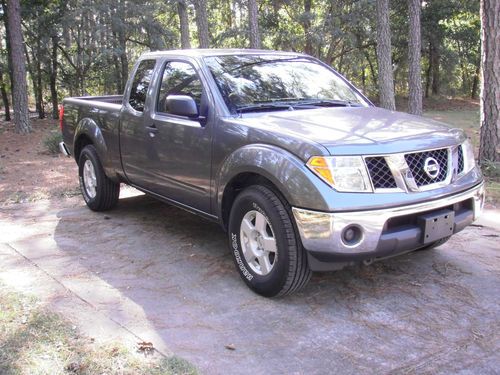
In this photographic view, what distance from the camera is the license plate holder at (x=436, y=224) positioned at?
139 inches

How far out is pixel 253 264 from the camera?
13.2 ft

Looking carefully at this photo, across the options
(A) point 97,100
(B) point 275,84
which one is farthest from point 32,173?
(B) point 275,84

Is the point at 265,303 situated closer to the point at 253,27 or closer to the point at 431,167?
the point at 431,167

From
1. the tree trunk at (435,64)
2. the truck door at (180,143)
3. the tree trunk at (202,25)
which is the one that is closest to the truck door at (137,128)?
the truck door at (180,143)

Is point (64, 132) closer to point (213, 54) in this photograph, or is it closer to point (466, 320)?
point (213, 54)

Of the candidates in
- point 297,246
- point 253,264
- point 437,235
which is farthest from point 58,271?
point 437,235

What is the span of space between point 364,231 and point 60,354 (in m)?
2.02

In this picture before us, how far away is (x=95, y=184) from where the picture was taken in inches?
254

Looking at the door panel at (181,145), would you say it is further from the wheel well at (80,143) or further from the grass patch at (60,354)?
the wheel well at (80,143)

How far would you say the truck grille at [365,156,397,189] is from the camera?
11.3ft

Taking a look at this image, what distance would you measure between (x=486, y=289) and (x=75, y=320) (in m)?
3.07

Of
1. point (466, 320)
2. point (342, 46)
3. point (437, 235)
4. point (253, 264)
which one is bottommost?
point (466, 320)

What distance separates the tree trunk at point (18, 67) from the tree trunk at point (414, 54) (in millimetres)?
11476

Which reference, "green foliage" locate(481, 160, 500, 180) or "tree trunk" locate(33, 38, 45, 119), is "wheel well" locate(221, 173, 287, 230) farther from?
"tree trunk" locate(33, 38, 45, 119)
